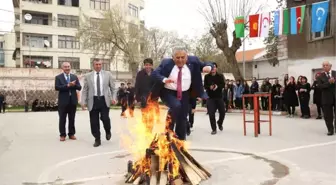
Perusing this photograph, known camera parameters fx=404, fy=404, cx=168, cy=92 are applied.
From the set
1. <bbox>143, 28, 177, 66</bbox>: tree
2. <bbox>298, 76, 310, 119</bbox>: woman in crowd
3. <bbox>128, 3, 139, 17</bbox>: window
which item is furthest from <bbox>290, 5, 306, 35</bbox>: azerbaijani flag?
<bbox>128, 3, 139, 17</bbox>: window

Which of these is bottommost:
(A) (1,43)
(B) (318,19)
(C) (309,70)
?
(C) (309,70)

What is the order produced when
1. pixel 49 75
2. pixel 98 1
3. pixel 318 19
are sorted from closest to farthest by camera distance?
pixel 318 19 < pixel 49 75 < pixel 98 1

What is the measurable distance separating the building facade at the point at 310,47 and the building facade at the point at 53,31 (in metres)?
31.2

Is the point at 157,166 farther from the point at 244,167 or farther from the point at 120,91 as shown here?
the point at 120,91

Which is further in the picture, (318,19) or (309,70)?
(309,70)

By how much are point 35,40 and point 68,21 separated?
514 cm

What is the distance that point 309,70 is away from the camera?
20.6 meters

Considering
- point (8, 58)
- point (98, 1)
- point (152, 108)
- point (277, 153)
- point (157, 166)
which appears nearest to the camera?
point (157, 166)

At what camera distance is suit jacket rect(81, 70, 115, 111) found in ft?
Result: 30.9

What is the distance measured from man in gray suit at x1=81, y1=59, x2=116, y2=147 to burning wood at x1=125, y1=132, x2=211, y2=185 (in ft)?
13.3

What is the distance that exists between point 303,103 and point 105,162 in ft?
36.4

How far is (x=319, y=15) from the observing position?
58.8 ft

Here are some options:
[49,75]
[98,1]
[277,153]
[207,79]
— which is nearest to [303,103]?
[207,79]

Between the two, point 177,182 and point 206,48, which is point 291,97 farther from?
point 206,48
